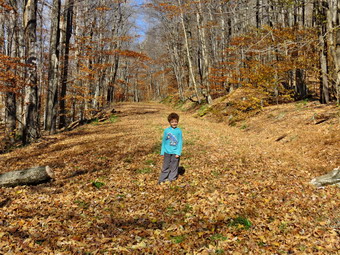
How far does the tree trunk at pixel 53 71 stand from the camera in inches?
628

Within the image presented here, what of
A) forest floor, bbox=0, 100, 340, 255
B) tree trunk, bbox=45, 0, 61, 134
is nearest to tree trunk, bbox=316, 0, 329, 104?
forest floor, bbox=0, 100, 340, 255

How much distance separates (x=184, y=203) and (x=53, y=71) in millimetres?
13681

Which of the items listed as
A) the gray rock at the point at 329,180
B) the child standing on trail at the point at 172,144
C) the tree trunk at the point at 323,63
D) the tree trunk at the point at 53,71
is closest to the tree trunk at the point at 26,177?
the child standing on trail at the point at 172,144

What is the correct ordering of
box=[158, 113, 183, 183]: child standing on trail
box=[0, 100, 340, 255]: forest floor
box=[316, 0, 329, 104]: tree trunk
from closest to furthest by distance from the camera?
box=[0, 100, 340, 255]: forest floor, box=[158, 113, 183, 183]: child standing on trail, box=[316, 0, 329, 104]: tree trunk

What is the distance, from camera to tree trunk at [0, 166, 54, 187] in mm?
7191

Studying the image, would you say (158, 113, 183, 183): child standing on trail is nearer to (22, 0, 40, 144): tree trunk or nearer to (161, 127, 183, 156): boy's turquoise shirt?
(161, 127, 183, 156): boy's turquoise shirt

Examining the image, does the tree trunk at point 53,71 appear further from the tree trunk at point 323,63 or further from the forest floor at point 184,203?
the tree trunk at point 323,63

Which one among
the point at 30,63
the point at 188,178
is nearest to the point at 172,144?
the point at 188,178

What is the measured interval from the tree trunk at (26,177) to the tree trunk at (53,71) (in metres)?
9.83

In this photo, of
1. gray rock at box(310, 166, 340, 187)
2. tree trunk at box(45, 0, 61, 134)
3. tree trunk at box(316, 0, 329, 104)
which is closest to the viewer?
gray rock at box(310, 166, 340, 187)

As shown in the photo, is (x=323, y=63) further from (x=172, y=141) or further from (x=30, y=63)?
(x=30, y=63)

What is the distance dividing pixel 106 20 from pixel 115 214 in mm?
22911

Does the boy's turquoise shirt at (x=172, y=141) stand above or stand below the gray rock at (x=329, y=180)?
above

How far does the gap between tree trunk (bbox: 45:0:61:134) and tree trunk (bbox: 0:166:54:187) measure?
983 centimetres
